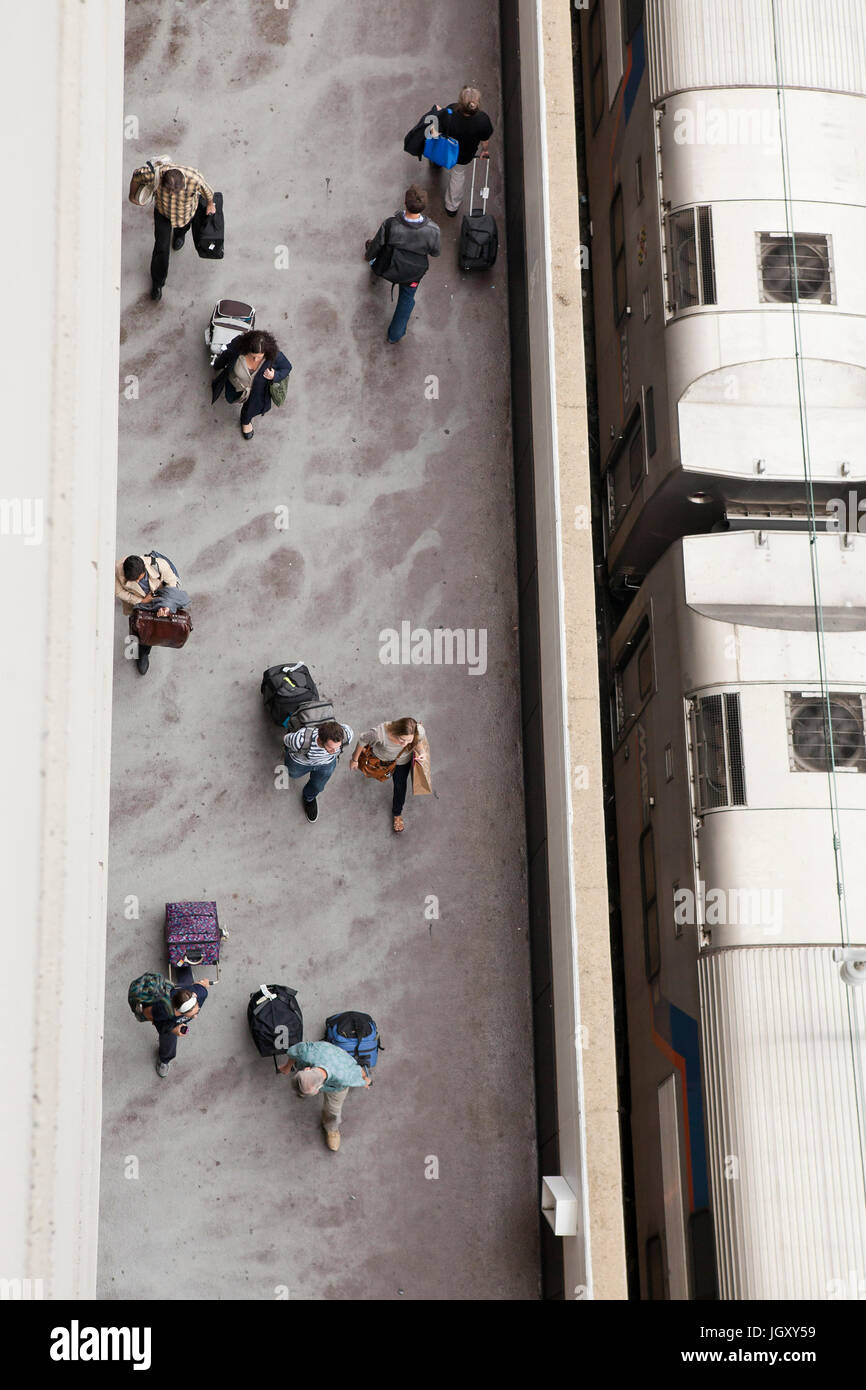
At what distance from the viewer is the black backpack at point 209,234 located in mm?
10852

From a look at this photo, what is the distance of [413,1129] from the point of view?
969cm

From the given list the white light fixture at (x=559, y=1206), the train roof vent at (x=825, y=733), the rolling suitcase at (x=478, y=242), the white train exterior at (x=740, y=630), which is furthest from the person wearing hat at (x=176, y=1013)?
the rolling suitcase at (x=478, y=242)

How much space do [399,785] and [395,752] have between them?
0.54m

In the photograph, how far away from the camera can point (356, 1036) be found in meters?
9.34

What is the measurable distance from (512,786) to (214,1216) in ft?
12.7

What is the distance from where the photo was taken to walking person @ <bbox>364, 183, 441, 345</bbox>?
10.4m

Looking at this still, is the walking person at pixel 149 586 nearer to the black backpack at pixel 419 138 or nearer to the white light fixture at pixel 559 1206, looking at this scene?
the black backpack at pixel 419 138

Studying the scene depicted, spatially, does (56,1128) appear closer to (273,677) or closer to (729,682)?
(273,677)

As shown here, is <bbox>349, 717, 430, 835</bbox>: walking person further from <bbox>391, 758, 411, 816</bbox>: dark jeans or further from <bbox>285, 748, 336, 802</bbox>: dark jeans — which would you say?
<bbox>285, 748, 336, 802</bbox>: dark jeans

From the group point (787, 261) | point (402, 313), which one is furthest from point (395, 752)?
point (787, 261)

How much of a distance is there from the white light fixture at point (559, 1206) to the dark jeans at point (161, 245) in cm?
770

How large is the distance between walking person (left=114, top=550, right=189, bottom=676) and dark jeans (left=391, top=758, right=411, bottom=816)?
78.7 inches

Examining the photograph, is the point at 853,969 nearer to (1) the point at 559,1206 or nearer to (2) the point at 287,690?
(1) the point at 559,1206

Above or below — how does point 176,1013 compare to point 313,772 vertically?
below
